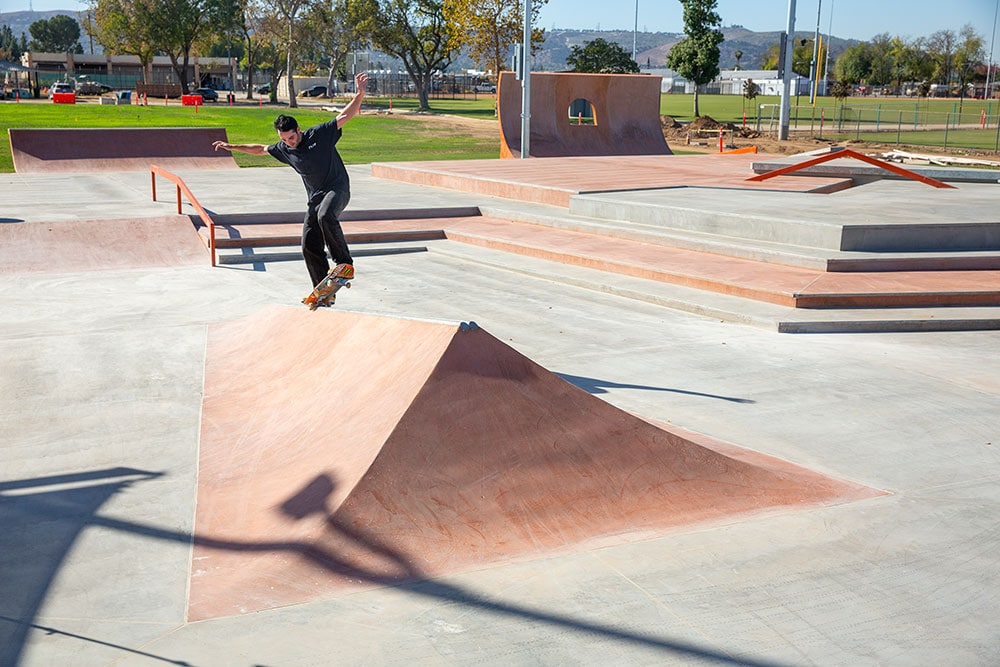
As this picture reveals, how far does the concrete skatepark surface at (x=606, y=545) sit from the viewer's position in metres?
3.69

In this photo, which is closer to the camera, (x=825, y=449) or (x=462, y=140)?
(x=825, y=449)

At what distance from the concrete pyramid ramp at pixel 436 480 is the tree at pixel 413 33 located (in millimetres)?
56847

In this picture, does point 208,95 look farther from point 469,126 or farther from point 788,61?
point 788,61

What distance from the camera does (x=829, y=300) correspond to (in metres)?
9.62

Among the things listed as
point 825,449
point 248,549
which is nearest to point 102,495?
point 248,549

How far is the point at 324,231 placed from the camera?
26.0 feet

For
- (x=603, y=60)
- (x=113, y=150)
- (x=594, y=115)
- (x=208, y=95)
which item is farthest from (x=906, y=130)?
(x=208, y=95)

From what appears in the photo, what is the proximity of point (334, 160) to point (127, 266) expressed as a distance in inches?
209

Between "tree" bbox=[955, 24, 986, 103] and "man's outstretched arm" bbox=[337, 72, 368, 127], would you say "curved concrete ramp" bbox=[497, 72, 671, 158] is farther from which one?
"tree" bbox=[955, 24, 986, 103]

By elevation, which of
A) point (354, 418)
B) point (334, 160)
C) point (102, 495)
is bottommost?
point (102, 495)

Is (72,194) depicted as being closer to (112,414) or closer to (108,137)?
Answer: (108,137)

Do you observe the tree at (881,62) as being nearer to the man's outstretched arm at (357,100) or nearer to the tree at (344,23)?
the tree at (344,23)

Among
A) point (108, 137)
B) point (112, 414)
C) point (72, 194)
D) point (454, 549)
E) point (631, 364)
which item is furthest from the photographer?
point (108, 137)

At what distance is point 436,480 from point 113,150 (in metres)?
20.6
